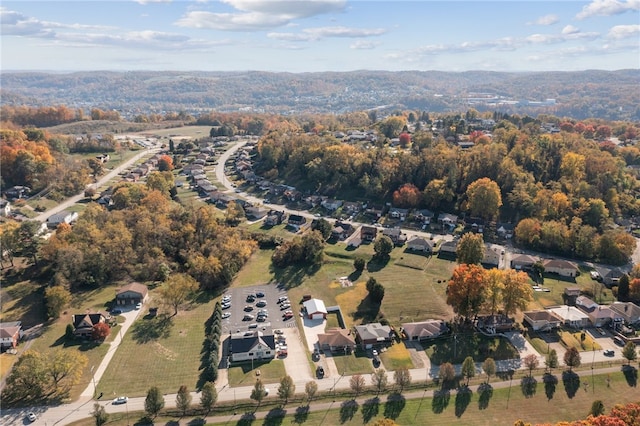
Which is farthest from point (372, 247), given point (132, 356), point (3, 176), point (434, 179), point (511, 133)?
point (3, 176)

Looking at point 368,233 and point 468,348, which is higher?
point 368,233

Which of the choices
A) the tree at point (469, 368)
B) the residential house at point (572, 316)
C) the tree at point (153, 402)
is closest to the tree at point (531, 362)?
the tree at point (469, 368)

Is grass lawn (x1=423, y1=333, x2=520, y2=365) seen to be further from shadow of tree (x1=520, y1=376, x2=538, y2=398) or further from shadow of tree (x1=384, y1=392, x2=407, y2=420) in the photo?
shadow of tree (x1=384, y1=392, x2=407, y2=420)

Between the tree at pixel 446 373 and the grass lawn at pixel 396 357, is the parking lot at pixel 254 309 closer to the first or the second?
the grass lawn at pixel 396 357

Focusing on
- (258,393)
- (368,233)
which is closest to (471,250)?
(368,233)

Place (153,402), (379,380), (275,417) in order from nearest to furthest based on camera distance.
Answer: (153,402)
(275,417)
(379,380)

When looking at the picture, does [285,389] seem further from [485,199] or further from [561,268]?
[485,199]

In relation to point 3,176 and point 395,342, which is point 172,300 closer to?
point 395,342
